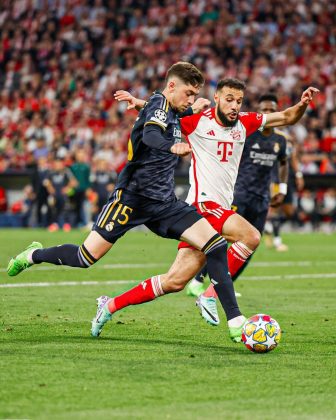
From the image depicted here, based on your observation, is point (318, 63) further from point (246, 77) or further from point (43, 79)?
point (43, 79)

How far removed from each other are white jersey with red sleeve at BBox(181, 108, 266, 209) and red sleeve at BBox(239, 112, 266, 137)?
6 cm

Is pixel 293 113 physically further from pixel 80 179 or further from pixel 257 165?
pixel 80 179

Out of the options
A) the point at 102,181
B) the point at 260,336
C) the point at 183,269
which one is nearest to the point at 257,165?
the point at 183,269

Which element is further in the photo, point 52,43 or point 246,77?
point 52,43

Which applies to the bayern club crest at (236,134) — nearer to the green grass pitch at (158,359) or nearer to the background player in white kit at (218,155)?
the background player in white kit at (218,155)

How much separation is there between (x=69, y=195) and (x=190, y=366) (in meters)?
22.9

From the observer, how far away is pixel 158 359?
7.59 m

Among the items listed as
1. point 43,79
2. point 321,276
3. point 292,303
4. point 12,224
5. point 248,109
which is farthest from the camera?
point 43,79

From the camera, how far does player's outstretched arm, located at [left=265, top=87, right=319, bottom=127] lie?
29.6 feet

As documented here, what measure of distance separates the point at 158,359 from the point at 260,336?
89 cm

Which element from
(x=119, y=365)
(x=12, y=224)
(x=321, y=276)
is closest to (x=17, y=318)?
(x=119, y=365)

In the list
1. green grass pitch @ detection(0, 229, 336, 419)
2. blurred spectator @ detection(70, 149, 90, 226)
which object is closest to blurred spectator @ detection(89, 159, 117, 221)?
blurred spectator @ detection(70, 149, 90, 226)

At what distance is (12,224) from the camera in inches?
1206

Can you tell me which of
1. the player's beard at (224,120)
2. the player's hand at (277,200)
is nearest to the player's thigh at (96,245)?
the player's beard at (224,120)
